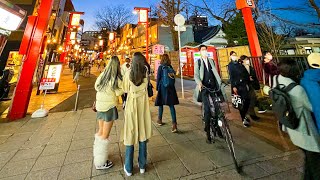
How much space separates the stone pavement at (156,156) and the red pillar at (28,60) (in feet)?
4.20

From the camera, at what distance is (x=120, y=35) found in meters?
48.8

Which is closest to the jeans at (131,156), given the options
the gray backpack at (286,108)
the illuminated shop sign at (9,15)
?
the gray backpack at (286,108)

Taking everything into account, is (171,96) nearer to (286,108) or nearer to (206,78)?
(206,78)

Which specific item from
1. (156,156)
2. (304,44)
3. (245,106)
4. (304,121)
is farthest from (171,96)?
(304,44)

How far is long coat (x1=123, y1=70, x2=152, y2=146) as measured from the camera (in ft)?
9.57

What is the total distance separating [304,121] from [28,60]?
8.37 metres

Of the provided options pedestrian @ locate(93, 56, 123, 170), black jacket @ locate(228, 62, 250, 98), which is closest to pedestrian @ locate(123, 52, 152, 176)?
pedestrian @ locate(93, 56, 123, 170)

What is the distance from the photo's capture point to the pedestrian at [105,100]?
3.11m

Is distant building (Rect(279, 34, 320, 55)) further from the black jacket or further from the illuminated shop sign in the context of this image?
the illuminated shop sign

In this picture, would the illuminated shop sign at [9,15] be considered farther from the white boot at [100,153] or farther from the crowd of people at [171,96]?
the white boot at [100,153]

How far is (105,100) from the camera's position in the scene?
312 cm

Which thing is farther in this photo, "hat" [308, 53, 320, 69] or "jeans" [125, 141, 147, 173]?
"jeans" [125, 141, 147, 173]

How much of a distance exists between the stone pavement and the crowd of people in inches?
13.0

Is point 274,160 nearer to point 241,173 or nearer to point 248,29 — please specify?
point 241,173
